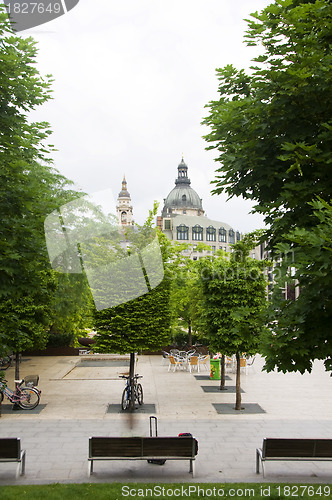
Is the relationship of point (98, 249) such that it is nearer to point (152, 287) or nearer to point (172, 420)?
point (152, 287)

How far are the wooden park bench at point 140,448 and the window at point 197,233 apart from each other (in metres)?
128

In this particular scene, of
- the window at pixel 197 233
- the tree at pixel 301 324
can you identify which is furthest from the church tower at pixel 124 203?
the tree at pixel 301 324

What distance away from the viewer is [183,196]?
18388cm

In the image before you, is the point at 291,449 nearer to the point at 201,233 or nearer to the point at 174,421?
the point at 174,421

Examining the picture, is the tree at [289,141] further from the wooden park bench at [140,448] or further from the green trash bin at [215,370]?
the green trash bin at [215,370]

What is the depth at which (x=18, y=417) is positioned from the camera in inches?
567

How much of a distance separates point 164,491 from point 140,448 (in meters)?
1.13

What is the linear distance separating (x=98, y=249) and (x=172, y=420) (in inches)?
252

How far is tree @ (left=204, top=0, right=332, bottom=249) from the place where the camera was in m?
7.24

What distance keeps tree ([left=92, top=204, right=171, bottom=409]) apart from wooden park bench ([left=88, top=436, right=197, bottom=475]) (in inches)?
237

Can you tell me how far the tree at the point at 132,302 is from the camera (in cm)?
1562

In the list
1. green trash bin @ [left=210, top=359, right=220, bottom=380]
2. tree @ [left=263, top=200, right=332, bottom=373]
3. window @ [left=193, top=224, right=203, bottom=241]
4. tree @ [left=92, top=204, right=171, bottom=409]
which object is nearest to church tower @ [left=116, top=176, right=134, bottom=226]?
window @ [left=193, top=224, right=203, bottom=241]

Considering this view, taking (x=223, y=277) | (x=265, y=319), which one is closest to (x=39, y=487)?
(x=265, y=319)

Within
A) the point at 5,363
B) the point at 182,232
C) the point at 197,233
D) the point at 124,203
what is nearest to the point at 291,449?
the point at 5,363
